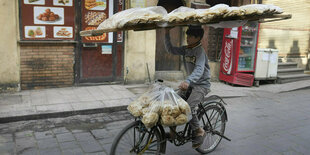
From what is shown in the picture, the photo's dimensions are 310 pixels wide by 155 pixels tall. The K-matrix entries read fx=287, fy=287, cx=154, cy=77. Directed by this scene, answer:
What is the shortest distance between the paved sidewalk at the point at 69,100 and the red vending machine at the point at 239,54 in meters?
0.74

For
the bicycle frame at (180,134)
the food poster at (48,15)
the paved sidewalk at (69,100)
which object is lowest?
the paved sidewalk at (69,100)

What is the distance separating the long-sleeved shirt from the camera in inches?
145

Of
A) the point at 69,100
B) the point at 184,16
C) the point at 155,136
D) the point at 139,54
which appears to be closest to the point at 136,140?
the point at 155,136

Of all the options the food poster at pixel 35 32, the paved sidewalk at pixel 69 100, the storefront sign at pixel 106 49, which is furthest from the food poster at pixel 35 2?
the paved sidewalk at pixel 69 100

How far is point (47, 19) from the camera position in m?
7.53

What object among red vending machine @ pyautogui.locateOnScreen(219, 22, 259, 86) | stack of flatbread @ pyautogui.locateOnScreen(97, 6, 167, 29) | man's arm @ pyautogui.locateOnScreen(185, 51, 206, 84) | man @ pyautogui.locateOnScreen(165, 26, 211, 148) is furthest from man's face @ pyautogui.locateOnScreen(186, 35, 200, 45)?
red vending machine @ pyautogui.locateOnScreen(219, 22, 259, 86)

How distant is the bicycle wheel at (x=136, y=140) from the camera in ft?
10.9

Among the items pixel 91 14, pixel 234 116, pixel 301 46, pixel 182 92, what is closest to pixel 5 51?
pixel 91 14

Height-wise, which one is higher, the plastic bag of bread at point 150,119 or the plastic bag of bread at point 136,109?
the plastic bag of bread at point 136,109

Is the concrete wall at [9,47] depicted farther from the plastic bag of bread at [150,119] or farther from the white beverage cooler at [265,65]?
the white beverage cooler at [265,65]

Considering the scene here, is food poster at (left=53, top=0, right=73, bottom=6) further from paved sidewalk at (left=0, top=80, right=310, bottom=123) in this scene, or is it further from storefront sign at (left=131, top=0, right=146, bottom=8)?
paved sidewalk at (left=0, top=80, right=310, bottom=123)

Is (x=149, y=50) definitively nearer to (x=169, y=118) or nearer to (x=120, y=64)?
(x=120, y=64)

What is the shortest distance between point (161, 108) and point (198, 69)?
0.75 meters

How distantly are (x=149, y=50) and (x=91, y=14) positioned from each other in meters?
2.07
